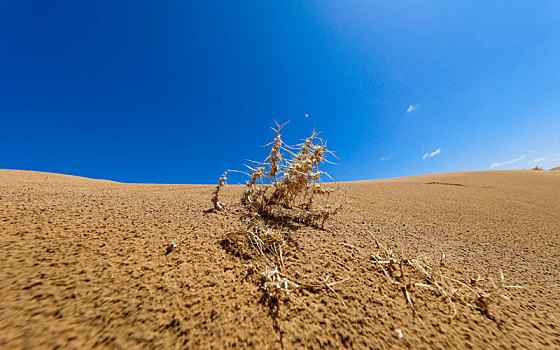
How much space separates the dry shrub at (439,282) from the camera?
0.70 meters

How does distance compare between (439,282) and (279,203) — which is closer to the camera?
(439,282)

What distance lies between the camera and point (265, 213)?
48.3 inches

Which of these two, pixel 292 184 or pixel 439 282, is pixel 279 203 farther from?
pixel 439 282

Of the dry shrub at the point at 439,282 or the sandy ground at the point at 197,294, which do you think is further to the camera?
the dry shrub at the point at 439,282

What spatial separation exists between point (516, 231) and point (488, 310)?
1.60 m

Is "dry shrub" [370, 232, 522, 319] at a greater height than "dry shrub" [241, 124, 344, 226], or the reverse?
"dry shrub" [241, 124, 344, 226]

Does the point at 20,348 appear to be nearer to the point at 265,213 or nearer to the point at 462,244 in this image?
the point at 265,213

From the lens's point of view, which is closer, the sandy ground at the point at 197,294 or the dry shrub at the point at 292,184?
the sandy ground at the point at 197,294

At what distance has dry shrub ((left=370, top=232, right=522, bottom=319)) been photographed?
699mm

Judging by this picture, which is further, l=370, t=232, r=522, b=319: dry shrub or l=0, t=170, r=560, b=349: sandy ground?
l=370, t=232, r=522, b=319: dry shrub

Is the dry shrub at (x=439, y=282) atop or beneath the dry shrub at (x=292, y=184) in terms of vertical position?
beneath

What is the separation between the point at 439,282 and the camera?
0.79 meters

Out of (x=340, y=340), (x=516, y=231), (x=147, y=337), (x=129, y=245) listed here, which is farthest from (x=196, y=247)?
(x=516, y=231)

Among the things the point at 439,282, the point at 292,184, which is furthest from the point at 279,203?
the point at 439,282
